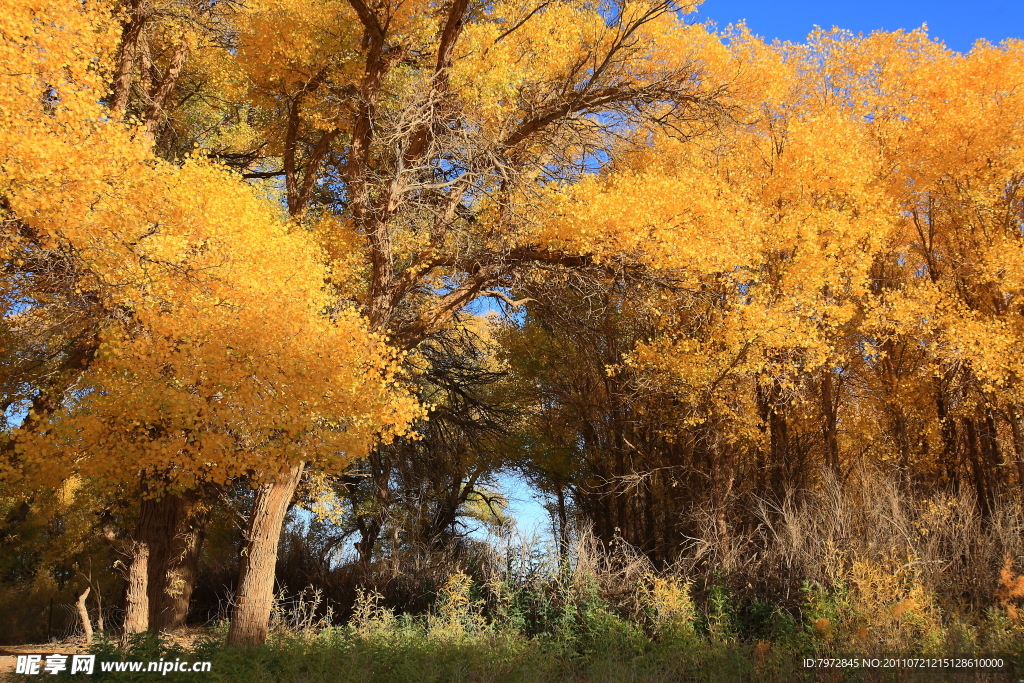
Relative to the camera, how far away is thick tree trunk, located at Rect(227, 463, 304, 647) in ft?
31.4

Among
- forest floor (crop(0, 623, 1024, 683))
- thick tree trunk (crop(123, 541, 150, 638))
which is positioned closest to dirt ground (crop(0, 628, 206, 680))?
thick tree trunk (crop(123, 541, 150, 638))

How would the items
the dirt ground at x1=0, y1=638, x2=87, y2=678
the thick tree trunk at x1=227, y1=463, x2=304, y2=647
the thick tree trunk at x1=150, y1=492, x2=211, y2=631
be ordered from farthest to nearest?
the thick tree trunk at x1=150, y1=492, x2=211, y2=631
the dirt ground at x1=0, y1=638, x2=87, y2=678
the thick tree trunk at x1=227, y1=463, x2=304, y2=647

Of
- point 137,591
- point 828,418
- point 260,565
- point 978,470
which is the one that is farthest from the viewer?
point 828,418

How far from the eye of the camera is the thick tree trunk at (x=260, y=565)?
31.4 feet

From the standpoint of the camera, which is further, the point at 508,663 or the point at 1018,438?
the point at 1018,438

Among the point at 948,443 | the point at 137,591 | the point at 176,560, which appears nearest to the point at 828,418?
the point at 948,443

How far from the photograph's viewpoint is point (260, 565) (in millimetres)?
9930

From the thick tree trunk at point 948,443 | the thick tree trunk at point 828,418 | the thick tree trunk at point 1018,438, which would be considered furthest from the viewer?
the thick tree trunk at point 948,443

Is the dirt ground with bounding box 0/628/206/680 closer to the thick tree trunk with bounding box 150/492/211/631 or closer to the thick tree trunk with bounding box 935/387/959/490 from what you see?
the thick tree trunk with bounding box 150/492/211/631

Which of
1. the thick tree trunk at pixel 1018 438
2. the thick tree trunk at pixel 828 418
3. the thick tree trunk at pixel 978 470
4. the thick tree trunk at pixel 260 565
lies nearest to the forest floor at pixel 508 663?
the thick tree trunk at pixel 260 565

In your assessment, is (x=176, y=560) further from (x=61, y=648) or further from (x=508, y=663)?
(x=508, y=663)

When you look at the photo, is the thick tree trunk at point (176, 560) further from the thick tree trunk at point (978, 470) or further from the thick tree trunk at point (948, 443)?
the thick tree trunk at point (978, 470)

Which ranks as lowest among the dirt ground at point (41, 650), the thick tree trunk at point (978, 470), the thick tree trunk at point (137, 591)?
the dirt ground at point (41, 650)

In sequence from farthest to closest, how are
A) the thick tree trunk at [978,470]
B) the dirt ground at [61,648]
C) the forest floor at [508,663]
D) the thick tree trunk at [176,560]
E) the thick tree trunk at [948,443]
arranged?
the thick tree trunk at [948,443] → the thick tree trunk at [978,470] → the thick tree trunk at [176,560] → the dirt ground at [61,648] → the forest floor at [508,663]
